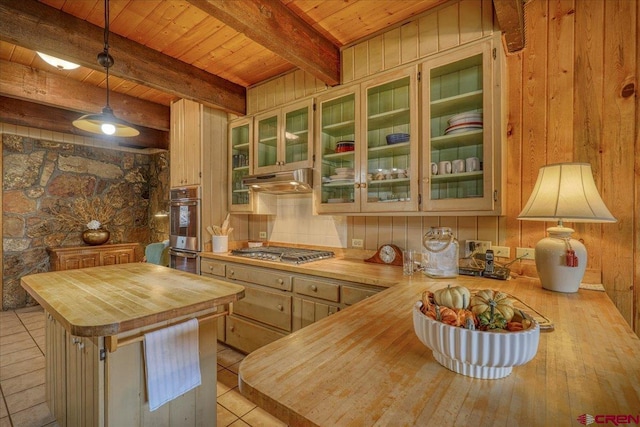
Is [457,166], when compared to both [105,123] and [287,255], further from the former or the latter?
[105,123]

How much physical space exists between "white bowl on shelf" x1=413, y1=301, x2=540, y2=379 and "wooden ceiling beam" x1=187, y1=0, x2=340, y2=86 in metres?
1.71

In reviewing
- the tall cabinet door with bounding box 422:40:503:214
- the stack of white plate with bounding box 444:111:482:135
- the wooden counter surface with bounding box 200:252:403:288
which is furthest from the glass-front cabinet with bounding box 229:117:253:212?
the stack of white plate with bounding box 444:111:482:135

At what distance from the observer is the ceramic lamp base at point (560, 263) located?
55.8 inches

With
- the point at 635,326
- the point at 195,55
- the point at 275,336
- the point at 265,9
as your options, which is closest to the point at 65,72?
the point at 195,55

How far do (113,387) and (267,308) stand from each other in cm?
123

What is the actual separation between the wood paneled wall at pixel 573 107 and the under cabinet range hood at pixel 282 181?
3.47 ft

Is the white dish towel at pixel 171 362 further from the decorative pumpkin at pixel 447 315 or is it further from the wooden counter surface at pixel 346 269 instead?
the decorative pumpkin at pixel 447 315

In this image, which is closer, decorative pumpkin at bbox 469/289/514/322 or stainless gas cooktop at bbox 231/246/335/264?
decorative pumpkin at bbox 469/289/514/322

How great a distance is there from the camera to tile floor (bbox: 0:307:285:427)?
1780mm

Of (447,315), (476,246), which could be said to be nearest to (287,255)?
(476,246)

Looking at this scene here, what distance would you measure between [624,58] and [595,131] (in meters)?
0.40

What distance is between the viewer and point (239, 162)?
3.14m

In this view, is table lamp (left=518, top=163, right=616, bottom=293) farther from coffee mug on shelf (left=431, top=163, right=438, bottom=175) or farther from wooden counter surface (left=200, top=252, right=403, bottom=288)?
wooden counter surface (left=200, top=252, right=403, bottom=288)

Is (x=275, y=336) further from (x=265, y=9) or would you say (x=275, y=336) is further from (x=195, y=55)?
(x=195, y=55)
